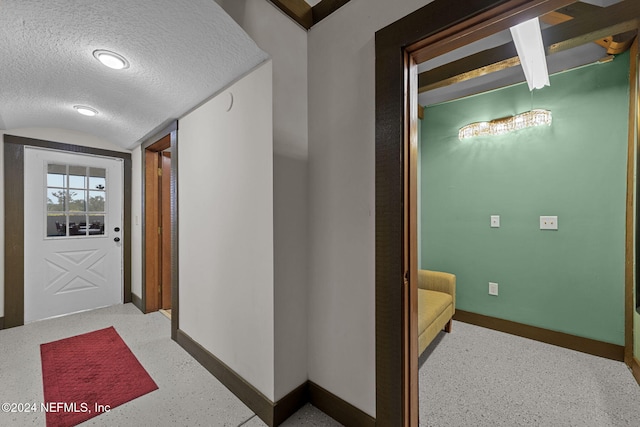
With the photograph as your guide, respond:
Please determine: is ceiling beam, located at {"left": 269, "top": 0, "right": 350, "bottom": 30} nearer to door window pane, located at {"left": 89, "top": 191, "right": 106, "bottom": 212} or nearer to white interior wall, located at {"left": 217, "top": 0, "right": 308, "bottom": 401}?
white interior wall, located at {"left": 217, "top": 0, "right": 308, "bottom": 401}

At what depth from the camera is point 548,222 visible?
242 centimetres

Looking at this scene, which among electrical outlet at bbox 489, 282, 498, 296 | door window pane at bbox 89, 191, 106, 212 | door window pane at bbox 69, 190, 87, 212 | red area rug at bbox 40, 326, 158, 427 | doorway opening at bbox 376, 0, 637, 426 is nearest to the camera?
doorway opening at bbox 376, 0, 637, 426

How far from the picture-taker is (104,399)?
1712mm

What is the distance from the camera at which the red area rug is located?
1.63 meters

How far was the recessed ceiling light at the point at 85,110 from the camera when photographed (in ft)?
7.84

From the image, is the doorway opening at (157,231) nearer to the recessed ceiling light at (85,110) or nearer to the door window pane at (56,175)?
the recessed ceiling light at (85,110)

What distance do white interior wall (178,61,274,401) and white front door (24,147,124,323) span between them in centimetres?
182

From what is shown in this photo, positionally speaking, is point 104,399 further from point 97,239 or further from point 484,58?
point 484,58

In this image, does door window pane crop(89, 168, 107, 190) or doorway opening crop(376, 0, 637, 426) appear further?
door window pane crop(89, 168, 107, 190)

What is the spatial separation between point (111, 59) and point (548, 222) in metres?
3.66

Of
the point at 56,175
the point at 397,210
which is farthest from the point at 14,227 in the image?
the point at 397,210

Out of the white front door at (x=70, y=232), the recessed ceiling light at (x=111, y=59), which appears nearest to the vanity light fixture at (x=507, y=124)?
the recessed ceiling light at (x=111, y=59)

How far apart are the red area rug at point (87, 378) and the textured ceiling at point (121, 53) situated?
7.00ft

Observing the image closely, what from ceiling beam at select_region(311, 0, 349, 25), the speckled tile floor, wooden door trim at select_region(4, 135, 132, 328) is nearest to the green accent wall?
ceiling beam at select_region(311, 0, 349, 25)
